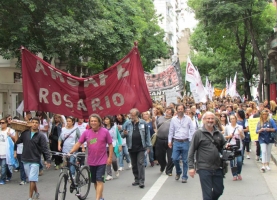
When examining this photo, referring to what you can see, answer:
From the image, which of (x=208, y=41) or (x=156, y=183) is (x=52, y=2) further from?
(x=208, y=41)

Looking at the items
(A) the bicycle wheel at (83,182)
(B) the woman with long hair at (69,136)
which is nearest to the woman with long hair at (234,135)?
(B) the woman with long hair at (69,136)

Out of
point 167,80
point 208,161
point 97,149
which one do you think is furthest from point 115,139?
point 167,80

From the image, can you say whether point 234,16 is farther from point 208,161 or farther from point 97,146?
point 208,161

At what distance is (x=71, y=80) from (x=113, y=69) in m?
0.87

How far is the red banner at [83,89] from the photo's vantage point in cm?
870

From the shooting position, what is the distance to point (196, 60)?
55219 millimetres

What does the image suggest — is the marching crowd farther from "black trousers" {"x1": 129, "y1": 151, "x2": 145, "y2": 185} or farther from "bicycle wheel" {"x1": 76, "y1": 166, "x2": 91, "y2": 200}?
"bicycle wheel" {"x1": 76, "y1": 166, "x2": 91, "y2": 200}

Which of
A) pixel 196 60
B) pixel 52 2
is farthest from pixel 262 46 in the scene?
pixel 52 2

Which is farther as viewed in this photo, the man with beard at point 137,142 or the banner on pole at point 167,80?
the banner on pole at point 167,80

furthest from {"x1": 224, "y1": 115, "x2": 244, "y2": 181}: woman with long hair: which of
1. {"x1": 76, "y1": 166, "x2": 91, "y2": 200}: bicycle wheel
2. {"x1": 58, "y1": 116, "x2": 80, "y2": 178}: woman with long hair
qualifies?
{"x1": 76, "y1": 166, "x2": 91, "y2": 200}: bicycle wheel

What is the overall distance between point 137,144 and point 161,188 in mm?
1012

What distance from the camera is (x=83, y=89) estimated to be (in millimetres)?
8891

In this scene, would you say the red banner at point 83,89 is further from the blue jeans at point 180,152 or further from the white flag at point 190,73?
the white flag at point 190,73

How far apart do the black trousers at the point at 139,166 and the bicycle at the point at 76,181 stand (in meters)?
1.35
